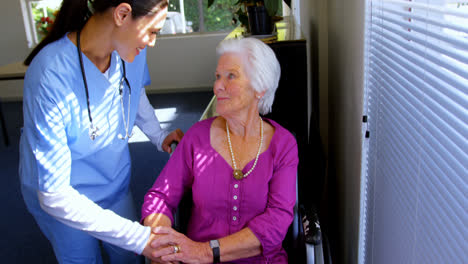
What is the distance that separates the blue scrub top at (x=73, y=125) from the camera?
1263 mm

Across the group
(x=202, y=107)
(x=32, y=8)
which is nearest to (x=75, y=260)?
(x=202, y=107)

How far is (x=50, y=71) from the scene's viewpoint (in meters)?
1.32

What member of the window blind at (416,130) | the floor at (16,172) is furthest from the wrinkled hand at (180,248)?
the floor at (16,172)

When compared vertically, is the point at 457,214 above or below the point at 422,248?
above

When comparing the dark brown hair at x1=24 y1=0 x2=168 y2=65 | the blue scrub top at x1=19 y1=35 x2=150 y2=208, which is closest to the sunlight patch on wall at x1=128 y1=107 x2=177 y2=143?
the blue scrub top at x1=19 y1=35 x2=150 y2=208

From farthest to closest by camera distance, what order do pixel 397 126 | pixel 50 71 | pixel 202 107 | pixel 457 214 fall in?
pixel 202 107 → pixel 50 71 → pixel 397 126 → pixel 457 214

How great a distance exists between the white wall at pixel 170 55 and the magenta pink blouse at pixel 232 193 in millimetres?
5540

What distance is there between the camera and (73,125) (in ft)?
4.62

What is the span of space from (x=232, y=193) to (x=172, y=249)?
28 cm

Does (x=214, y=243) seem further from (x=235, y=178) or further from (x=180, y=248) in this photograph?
(x=235, y=178)

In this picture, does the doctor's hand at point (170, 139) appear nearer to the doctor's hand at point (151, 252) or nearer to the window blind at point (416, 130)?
the doctor's hand at point (151, 252)

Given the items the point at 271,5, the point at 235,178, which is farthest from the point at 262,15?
the point at 235,178

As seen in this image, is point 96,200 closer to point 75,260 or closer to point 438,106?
point 75,260

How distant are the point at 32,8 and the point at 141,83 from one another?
20.8 ft
